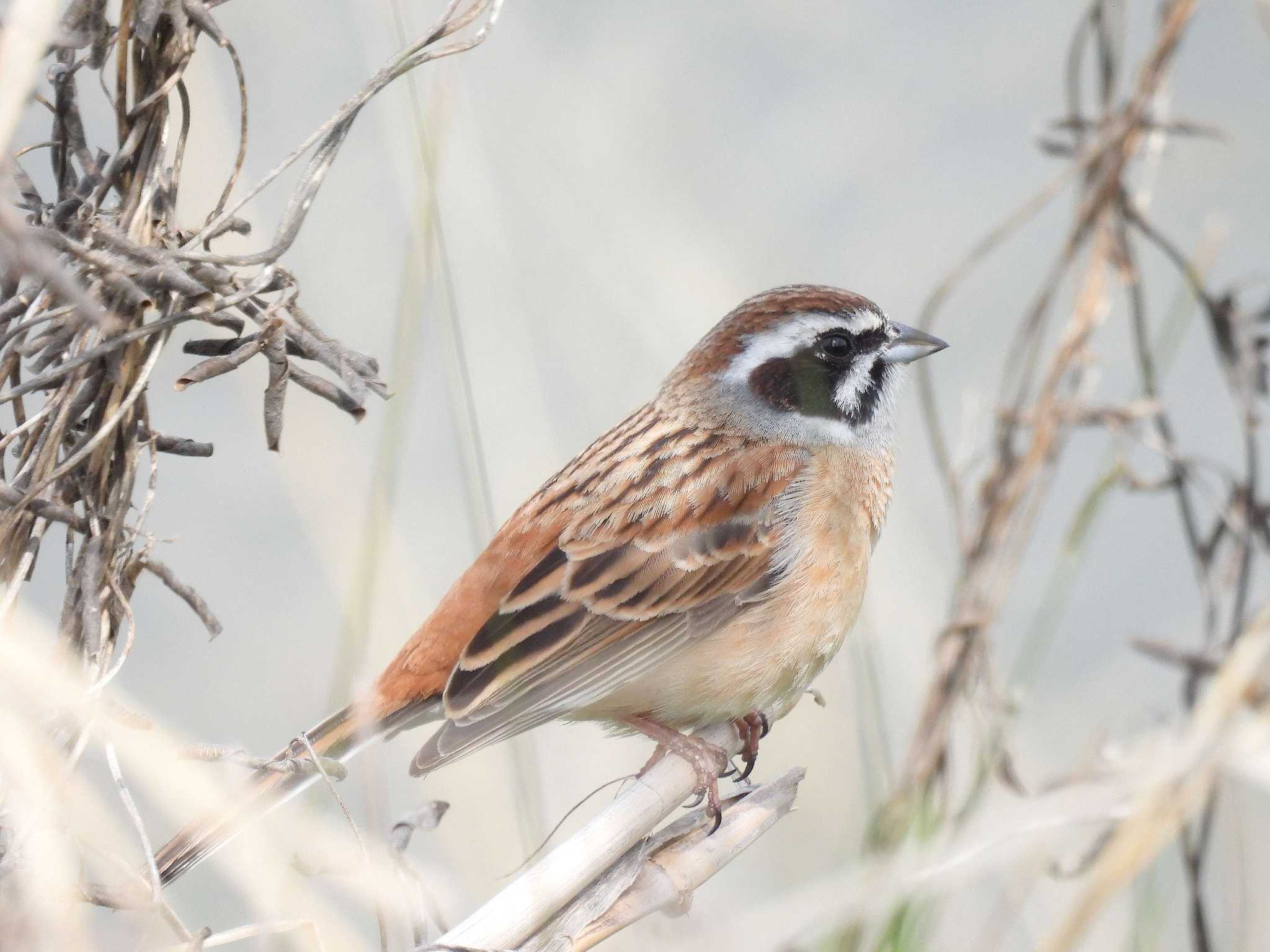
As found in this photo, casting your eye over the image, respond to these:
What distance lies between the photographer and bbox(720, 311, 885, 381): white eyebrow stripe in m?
3.60

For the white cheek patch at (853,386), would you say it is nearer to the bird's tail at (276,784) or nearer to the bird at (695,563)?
the bird at (695,563)

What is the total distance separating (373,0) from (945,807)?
2251 millimetres

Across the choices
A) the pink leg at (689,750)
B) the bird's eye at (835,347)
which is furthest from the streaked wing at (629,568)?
the bird's eye at (835,347)

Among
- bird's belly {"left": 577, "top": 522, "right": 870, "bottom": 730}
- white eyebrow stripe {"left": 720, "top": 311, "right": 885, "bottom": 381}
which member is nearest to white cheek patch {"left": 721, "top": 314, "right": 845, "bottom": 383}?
white eyebrow stripe {"left": 720, "top": 311, "right": 885, "bottom": 381}

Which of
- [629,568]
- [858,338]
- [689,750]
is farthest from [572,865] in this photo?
[858,338]

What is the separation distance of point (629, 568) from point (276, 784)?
99 centimetres

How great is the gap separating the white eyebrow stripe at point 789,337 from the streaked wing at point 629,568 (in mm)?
193

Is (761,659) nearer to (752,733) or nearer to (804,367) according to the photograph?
(752,733)

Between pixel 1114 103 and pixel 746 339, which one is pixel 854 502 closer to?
pixel 746 339

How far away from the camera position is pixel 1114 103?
12.0 ft

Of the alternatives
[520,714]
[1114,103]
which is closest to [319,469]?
[520,714]

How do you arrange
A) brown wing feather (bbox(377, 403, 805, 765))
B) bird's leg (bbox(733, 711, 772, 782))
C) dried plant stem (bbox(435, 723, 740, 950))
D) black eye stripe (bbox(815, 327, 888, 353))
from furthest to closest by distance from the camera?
black eye stripe (bbox(815, 327, 888, 353))
bird's leg (bbox(733, 711, 772, 782))
brown wing feather (bbox(377, 403, 805, 765))
dried plant stem (bbox(435, 723, 740, 950))

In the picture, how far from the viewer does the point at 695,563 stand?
345 centimetres

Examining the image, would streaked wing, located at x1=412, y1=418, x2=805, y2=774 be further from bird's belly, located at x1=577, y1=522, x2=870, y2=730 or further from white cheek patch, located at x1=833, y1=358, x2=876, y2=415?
white cheek patch, located at x1=833, y1=358, x2=876, y2=415
